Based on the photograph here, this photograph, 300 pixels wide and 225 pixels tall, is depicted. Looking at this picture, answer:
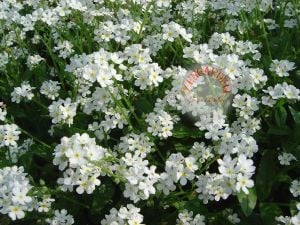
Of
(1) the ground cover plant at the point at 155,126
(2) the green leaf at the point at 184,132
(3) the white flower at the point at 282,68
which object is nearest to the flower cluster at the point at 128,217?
(1) the ground cover plant at the point at 155,126

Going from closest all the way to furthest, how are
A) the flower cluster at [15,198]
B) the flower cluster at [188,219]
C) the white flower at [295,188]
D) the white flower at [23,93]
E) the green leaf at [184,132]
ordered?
the flower cluster at [15,198] → the flower cluster at [188,219] → the white flower at [295,188] → the green leaf at [184,132] → the white flower at [23,93]

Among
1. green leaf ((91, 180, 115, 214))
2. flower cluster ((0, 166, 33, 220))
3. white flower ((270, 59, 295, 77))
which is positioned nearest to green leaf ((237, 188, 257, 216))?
green leaf ((91, 180, 115, 214))

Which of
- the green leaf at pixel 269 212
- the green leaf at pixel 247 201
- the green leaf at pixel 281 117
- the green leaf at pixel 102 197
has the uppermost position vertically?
the green leaf at pixel 281 117

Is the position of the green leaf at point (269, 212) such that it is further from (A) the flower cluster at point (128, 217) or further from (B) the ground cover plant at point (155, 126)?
(A) the flower cluster at point (128, 217)

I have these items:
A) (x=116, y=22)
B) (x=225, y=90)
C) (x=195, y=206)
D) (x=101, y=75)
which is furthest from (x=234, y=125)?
(x=116, y=22)

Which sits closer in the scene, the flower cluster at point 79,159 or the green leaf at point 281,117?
the flower cluster at point 79,159

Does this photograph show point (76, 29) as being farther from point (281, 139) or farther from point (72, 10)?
point (281, 139)

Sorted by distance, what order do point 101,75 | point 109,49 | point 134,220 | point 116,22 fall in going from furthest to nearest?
1. point 116,22
2. point 109,49
3. point 101,75
4. point 134,220
